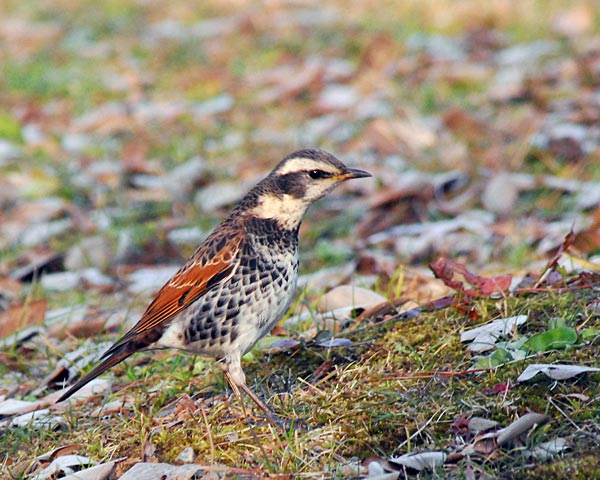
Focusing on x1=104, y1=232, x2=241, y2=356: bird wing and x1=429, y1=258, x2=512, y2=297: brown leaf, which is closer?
x1=104, y1=232, x2=241, y2=356: bird wing

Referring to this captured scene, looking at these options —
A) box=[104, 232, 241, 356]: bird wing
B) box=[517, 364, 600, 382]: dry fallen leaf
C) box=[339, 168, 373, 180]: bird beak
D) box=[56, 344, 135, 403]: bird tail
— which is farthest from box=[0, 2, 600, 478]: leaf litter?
box=[339, 168, 373, 180]: bird beak

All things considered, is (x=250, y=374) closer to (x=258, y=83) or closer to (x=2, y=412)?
(x=2, y=412)

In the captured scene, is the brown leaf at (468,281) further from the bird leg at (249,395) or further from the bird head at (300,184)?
the bird leg at (249,395)

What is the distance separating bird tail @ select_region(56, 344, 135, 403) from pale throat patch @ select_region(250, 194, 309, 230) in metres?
0.95

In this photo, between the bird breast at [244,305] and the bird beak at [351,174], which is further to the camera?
the bird beak at [351,174]

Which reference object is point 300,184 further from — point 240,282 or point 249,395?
point 249,395

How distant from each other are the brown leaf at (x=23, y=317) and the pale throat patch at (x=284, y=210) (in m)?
2.09

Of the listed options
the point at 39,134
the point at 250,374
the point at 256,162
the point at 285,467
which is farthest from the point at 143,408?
the point at 39,134

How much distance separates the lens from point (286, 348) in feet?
17.6

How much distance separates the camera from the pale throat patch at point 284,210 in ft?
17.1

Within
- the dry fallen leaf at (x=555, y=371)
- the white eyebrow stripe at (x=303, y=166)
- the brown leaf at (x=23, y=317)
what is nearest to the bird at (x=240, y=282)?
the white eyebrow stripe at (x=303, y=166)

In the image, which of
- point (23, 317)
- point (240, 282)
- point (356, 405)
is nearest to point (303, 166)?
point (240, 282)

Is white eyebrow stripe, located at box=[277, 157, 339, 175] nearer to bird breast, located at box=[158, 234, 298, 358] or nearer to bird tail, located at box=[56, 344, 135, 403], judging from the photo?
bird breast, located at box=[158, 234, 298, 358]

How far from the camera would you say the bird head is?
205 inches
